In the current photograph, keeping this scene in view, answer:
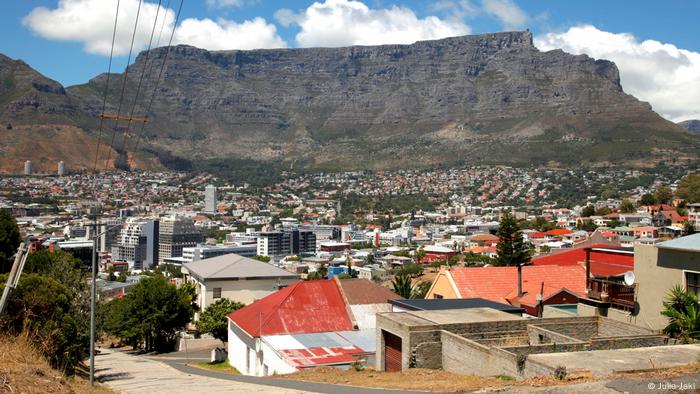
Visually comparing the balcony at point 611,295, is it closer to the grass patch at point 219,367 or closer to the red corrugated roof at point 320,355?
the red corrugated roof at point 320,355

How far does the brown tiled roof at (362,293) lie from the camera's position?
882 inches

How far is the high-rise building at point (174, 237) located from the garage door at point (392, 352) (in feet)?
435

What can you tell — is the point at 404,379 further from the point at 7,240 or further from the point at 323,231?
the point at 323,231

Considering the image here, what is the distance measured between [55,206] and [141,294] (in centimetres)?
14751

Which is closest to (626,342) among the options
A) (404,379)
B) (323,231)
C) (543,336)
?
(543,336)

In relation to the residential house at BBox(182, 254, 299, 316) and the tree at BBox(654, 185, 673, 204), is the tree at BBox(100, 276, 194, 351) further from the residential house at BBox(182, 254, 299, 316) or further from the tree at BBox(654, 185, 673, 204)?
the tree at BBox(654, 185, 673, 204)

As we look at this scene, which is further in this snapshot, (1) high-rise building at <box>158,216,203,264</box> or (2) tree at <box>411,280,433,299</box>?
(1) high-rise building at <box>158,216,203,264</box>

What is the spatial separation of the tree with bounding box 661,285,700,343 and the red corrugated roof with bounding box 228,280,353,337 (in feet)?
33.6

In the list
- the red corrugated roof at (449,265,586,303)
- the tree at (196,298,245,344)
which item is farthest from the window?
the tree at (196,298,245,344)

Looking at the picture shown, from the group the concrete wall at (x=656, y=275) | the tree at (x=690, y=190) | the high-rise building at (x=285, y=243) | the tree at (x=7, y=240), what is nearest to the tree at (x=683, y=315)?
the concrete wall at (x=656, y=275)

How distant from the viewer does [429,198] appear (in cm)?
19062

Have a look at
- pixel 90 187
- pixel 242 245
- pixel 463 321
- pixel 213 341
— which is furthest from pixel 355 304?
pixel 90 187

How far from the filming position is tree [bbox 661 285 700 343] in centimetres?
1305

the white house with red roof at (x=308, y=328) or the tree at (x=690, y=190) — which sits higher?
the tree at (x=690, y=190)
